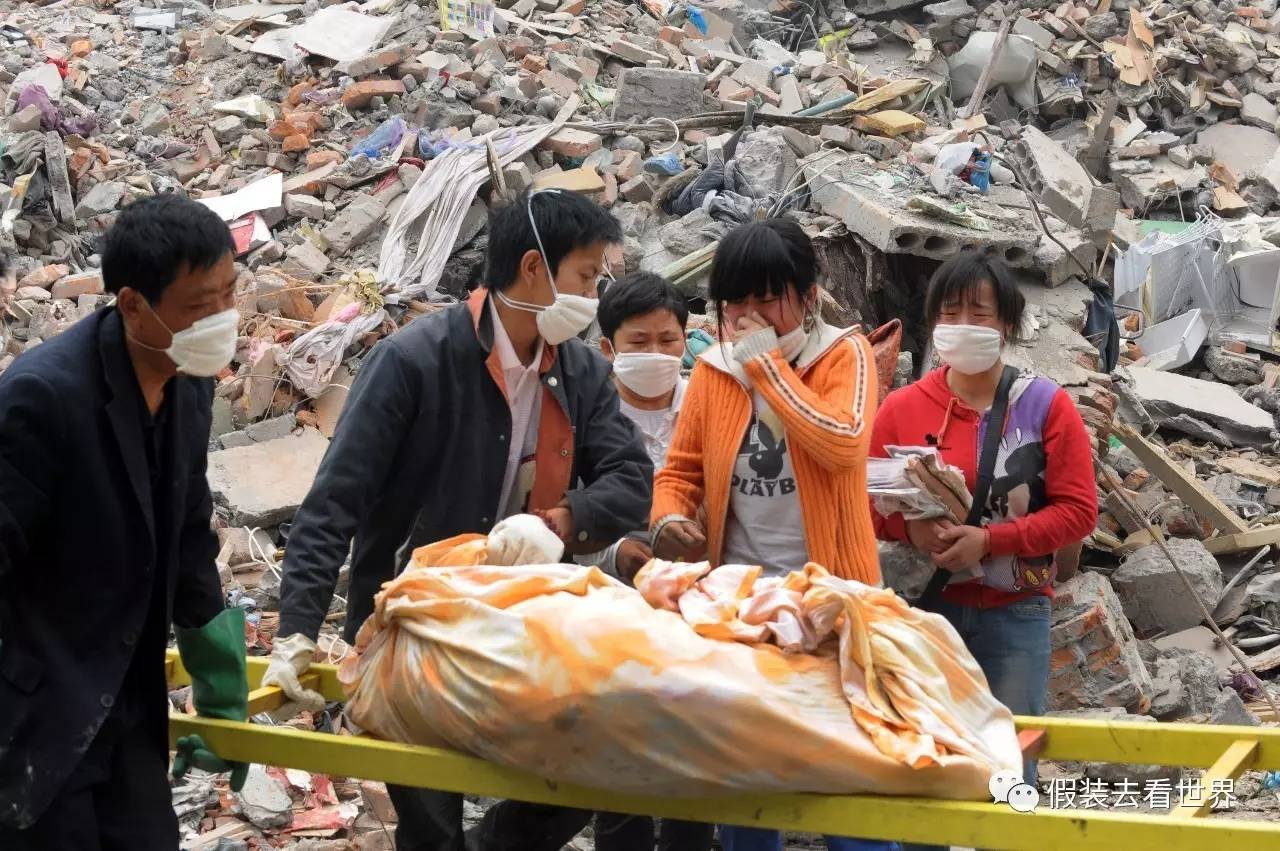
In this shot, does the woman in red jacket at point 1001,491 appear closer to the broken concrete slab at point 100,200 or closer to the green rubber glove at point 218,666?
the green rubber glove at point 218,666

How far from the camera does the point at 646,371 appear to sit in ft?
15.3

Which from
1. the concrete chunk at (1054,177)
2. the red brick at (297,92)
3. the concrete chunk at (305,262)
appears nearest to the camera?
the concrete chunk at (305,262)

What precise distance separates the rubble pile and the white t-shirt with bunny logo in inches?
26.6

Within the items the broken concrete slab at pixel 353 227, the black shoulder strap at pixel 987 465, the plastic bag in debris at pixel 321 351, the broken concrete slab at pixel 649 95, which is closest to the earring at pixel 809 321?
the black shoulder strap at pixel 987 465

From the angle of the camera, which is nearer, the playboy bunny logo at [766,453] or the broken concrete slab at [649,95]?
the playboy bunny logo at [766,453]

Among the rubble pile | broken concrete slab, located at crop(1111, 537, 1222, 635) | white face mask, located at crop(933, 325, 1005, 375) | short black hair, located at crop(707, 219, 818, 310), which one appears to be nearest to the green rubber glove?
short black hair, located at crop(707, 219, 818, 310)

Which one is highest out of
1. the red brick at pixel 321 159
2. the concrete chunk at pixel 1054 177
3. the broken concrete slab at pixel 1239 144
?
the red brick at pixel 321 159

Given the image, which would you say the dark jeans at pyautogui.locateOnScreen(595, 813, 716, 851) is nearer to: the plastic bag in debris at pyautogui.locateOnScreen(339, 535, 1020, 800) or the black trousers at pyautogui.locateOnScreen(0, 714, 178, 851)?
the plastic bag in debris at pyautogui.locateOnScreen(339, 535, 1020, 800)

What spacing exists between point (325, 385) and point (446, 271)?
150 cm

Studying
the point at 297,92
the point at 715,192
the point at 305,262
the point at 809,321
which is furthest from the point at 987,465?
the point at 297,92

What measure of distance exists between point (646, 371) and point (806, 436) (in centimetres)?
140

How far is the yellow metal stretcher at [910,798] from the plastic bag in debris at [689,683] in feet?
0.16

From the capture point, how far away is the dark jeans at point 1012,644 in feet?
12.5

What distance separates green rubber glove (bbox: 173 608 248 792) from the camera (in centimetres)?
302
